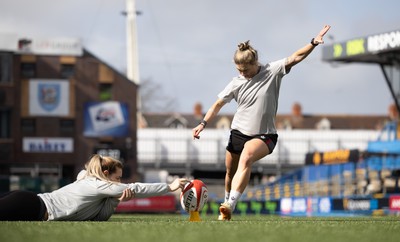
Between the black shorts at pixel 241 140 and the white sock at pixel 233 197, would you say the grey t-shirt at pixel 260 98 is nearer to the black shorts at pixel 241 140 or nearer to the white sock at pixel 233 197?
the black shorts at pixel 241 140

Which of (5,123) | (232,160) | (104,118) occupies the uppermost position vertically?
(104,118)

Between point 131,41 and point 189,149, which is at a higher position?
point 131,41

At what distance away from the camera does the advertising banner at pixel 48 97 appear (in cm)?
6806

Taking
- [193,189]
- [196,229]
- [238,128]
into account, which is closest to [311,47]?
[238,128]

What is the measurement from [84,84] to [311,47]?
5979 cm

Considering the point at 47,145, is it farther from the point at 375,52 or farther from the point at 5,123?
the point at 375,52

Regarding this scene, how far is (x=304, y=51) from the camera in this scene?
449 inches

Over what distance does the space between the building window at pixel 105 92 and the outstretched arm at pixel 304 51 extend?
197ft

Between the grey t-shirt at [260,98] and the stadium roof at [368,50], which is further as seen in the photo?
the stadium roof at [368,50]

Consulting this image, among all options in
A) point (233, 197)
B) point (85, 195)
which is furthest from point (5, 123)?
point (85, 195)

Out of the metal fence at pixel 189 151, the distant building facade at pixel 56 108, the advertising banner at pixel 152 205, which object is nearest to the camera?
the advertising banner at pixel 152 205

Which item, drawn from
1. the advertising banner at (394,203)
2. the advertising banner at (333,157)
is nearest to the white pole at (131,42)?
the advertising banner at (333,157)

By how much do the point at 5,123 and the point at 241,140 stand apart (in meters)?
56.8

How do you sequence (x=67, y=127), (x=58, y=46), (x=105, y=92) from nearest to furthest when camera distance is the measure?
(x=58, y=46) → (x=67, y=127) → (x=105, y=92)
